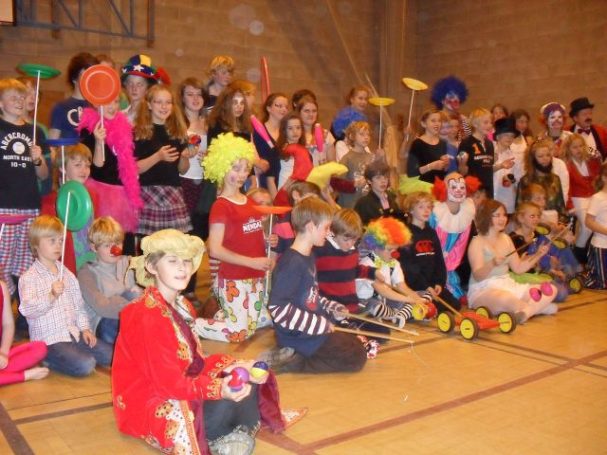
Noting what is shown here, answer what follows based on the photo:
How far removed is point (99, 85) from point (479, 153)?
12.5ft

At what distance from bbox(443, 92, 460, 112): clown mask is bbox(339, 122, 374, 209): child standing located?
153 centimetres

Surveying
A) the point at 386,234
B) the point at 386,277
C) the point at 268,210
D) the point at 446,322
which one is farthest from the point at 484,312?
the point at 268,210

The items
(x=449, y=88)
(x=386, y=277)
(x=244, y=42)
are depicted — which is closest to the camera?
(x=386, y=277)

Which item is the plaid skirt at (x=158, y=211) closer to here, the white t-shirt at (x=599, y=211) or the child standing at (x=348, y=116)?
the child standing at (x=348, y=116)

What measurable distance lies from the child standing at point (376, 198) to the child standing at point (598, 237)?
244 cm

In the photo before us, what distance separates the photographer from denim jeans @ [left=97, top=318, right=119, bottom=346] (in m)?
4.18

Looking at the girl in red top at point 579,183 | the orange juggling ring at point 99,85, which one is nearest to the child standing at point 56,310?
the orange juggling ring at point 99,85

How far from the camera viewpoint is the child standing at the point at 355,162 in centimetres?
575

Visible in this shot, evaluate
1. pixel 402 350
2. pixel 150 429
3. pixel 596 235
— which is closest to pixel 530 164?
pixel 596 235

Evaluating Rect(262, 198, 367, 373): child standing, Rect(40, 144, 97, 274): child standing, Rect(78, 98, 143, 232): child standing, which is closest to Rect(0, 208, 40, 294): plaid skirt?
Rect(40, 144, 97, 274): child standing

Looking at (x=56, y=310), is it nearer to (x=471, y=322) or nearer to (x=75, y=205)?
(x=75, y=205)

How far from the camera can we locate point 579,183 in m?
7.16

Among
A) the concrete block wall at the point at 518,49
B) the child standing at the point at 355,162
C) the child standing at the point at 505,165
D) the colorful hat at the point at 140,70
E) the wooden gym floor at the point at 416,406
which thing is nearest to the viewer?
the wooden gym floor at the point at 416,406

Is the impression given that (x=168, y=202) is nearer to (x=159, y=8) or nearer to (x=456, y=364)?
(x=456, y=364)
